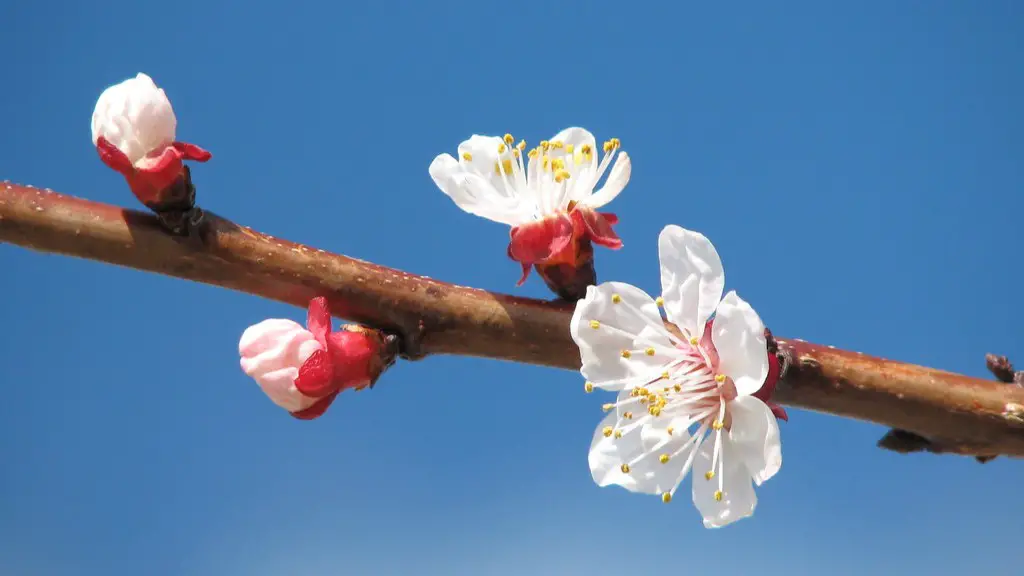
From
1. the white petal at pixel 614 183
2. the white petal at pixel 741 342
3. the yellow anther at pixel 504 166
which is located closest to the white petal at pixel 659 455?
the white petal at pixel 741 342

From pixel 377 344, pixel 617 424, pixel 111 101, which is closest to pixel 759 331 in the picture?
pixel 617 424

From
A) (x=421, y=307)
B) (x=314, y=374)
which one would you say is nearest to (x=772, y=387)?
(x=421, y=307)

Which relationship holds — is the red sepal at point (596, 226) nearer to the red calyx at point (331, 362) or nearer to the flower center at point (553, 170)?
the flower center at point (553, 170)

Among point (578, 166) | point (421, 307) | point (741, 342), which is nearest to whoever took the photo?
point (741, 342)

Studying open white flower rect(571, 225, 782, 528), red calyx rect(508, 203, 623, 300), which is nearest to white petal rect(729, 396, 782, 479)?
open white flower rect(571, 225, 782, 528)

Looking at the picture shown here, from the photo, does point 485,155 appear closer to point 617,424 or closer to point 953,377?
point 617,424

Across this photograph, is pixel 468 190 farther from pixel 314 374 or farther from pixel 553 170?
pixel 314 374
